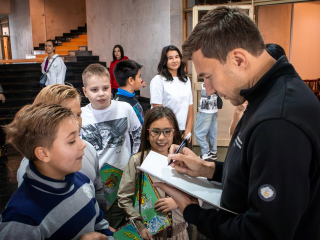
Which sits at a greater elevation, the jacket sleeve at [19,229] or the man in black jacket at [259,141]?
the man in black jacket at [259,141]

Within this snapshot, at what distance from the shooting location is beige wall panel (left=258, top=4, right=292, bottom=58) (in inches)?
253

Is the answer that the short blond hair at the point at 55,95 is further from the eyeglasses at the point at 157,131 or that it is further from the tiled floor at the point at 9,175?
the tiled floor at the point at 9,175

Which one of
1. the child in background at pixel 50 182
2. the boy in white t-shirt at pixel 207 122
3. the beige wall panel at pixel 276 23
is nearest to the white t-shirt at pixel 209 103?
the boy in white t-shirt at pixel 207 122

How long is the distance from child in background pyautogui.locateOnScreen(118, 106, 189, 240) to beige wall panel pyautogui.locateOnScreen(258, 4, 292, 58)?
482 centimetres

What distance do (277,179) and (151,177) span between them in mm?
1156

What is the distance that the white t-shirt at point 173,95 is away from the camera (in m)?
3.88

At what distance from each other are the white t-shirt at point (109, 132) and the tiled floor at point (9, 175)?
1060mm

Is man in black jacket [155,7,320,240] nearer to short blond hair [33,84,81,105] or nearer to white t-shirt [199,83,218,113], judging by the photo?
short blond hair [33,84,81,105]

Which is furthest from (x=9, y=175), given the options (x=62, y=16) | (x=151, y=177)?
(x=62, y=16)

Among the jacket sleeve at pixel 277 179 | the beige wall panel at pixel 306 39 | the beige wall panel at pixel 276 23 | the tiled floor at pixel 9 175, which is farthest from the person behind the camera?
the beige wall panel at pixel 306 39

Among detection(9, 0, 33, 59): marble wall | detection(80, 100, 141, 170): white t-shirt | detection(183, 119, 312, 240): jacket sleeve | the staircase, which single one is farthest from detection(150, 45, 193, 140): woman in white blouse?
detection(9, 0, 33, 59): marble wall

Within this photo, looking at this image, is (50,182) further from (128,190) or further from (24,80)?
(24,80)

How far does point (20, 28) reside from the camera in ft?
56.6

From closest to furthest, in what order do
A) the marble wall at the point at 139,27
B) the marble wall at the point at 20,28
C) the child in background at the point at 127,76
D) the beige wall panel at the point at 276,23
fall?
the child in background at the point at 127,76 < the marble wall at the point at 139,27 < the beige wall panel at the point at 276,23 < the marble wall at the point at 20,28
